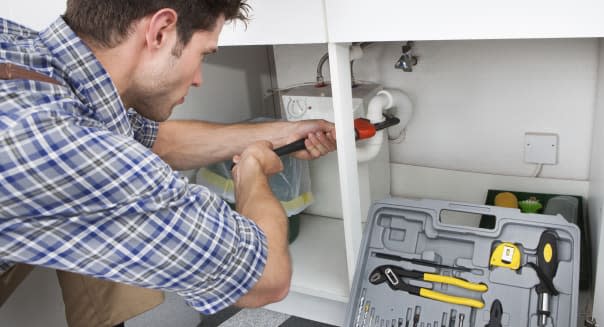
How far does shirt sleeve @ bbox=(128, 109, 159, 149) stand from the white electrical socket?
91 cm

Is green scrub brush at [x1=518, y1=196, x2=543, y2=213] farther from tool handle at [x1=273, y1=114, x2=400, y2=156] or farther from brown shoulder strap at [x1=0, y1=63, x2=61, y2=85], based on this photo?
brown shoulder strap at [x1=0, y1=63, x2=61, y2=85]

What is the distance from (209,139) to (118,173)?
0.63m

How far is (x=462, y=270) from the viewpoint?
3.34ft

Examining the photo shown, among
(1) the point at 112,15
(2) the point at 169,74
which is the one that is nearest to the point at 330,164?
(2) the point at 169,74

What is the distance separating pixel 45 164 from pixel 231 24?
1.86 ft

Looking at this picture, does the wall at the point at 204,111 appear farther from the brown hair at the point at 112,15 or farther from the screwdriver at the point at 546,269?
the screwdriver at the point at 546,269

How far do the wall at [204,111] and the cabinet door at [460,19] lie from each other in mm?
633

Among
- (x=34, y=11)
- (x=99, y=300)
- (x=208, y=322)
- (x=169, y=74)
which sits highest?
(x=34, y=11)

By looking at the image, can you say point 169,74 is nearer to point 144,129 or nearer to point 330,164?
point 144,129

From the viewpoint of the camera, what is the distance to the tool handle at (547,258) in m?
0.94

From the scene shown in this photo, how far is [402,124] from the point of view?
59.1 inches

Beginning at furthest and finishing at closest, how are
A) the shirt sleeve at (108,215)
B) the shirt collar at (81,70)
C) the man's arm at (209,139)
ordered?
1. the man's arm at (209,139)
2. the shirt collar at (81,70)
3. the shirt sleeve at (108,215)

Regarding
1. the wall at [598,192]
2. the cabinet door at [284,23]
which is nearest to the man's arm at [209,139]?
the cabinet door at [284,23]

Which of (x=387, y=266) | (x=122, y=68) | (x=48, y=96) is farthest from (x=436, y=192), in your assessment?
(x=48, y=96)
